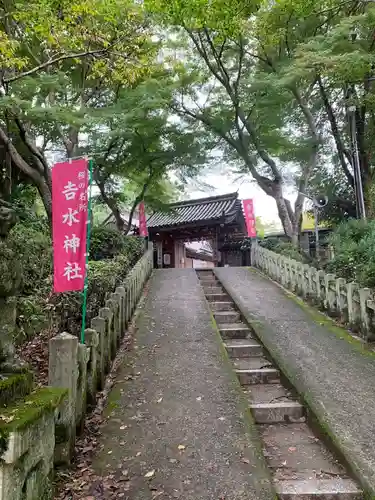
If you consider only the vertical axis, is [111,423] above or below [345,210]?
below

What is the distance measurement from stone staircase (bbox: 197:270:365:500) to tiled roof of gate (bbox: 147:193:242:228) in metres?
15.1

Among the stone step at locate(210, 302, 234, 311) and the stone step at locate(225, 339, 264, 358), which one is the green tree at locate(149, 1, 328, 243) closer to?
the stone step at locate(210, 302, 234, 311)

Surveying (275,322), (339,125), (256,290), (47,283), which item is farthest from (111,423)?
(339,125)

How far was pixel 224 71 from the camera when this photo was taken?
13297mm

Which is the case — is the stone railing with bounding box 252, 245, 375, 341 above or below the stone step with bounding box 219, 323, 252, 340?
above

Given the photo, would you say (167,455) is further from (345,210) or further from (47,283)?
(345,210)

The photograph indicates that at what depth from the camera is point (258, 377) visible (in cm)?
561

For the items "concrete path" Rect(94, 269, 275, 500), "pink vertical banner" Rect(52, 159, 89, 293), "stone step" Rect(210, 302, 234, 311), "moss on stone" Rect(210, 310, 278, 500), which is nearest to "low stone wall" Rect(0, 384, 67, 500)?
"concrete path" Rect(94, 269, 275, 500)

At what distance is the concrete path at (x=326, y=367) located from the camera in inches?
149

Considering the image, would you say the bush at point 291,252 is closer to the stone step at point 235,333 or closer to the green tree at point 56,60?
the stone step at point 235,333

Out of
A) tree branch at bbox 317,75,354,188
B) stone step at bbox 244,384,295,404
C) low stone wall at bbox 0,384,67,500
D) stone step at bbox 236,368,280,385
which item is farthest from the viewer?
tree branch at bbox 317,75,354,188

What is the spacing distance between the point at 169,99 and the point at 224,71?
2.08 meters

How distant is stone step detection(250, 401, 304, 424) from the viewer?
458 centimetres

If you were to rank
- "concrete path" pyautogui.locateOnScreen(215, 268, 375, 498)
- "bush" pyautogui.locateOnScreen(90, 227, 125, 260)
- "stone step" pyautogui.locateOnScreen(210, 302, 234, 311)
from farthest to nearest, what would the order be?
1. "bush" pyautogui.locateOnScreen(90, 227, 125, 260)
2. "stone step" pyautogui.locateOnScreen(210, 302, 234, 311)
3. "concrete path" pyautogui.locateOnScreen(215, 268, 375, 498)
